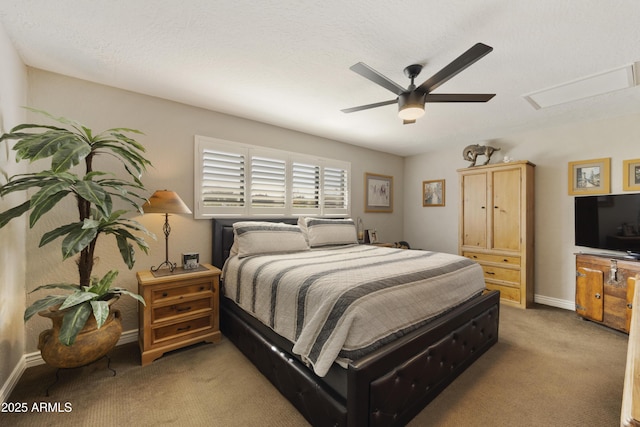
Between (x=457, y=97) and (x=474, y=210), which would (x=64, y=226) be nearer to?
(x=457, y=97)

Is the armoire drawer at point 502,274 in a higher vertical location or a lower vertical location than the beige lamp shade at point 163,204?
lower

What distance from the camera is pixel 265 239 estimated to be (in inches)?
110

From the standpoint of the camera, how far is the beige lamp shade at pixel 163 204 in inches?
93.3

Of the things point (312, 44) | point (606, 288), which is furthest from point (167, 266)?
point (606, 288)

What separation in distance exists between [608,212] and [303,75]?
374 centimetres

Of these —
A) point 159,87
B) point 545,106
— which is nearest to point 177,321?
point 159,87

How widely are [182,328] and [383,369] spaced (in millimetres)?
1888

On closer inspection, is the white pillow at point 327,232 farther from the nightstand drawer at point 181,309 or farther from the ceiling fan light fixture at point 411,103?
the ceiling fan light fixture at point 411,103

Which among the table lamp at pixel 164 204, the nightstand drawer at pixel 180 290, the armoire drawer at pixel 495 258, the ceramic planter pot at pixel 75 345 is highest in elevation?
the table lamp at pixel 164 204

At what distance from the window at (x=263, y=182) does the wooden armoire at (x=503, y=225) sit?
1962 mm

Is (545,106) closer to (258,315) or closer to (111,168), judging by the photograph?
(258,315)

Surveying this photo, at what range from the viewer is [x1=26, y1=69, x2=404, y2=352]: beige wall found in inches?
88.6

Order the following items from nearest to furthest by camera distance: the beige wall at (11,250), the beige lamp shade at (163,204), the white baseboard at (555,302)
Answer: the beige wall at (11,250) < the beige lamp shade at (163,204) < the white baseboard at (555,302)

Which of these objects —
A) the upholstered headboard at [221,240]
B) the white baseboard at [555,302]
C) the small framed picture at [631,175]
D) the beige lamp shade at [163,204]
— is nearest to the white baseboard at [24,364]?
the upholstered headboard at [221,240]
